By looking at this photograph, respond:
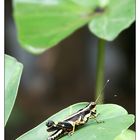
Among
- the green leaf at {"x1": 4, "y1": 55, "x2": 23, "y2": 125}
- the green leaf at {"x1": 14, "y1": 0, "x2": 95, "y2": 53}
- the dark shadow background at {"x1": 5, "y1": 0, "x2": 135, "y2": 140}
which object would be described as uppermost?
the green leaf at {"x1": 14, "y1": 0, "x2": 95, "y2": 53}

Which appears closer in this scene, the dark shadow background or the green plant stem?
the green plant stem

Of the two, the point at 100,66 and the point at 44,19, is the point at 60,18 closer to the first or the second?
the point at 44,19

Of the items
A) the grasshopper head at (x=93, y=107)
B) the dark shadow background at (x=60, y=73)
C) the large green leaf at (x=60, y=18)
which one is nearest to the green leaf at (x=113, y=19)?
the large green leaf at (x=60, y=18)

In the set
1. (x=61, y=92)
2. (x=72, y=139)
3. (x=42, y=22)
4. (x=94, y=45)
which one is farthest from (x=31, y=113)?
(x=72, y=139)

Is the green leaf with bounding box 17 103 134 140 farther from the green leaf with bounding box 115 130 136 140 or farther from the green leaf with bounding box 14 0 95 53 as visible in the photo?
the green leaf with bounding box 14 0 95 53

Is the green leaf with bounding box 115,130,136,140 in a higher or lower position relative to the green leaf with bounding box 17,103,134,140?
lower

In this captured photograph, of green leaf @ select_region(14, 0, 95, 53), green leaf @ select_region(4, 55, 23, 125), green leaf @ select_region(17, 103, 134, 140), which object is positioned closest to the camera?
green leaf @ select_region(17, 103, 134, 140)

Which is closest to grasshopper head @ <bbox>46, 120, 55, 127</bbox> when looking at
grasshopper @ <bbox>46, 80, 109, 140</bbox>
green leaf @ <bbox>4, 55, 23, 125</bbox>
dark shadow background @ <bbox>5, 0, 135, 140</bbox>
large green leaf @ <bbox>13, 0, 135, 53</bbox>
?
grasshopper @ <bbox>46, 80, 109, 140</bbox>

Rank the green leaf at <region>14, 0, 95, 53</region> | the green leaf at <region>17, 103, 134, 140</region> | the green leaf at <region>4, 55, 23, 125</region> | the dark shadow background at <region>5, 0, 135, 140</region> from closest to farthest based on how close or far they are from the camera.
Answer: the green leaf at <region>17, 103, 134, 140</region>, the green leaf at <region>4, 55, 23, 125</region>, the green leaf at <region>14, 0, 95, 53</region>, the dark shadow background at <region>5, 0, 135, 140</region>

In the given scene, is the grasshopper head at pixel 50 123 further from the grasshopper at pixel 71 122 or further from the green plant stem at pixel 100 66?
the green plant stem at pixel 100 66
